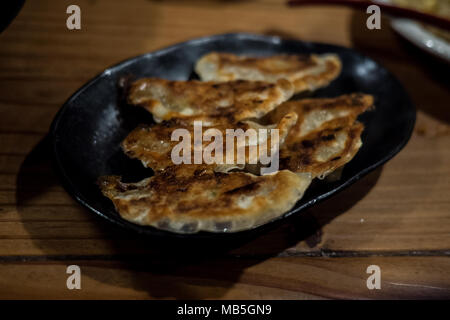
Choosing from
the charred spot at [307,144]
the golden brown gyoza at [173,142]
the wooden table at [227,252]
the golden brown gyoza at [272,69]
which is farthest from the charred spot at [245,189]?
the golden brown gyoza at [272,69]

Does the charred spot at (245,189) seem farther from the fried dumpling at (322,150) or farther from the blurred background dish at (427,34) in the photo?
the blurred background dish at (427,34)

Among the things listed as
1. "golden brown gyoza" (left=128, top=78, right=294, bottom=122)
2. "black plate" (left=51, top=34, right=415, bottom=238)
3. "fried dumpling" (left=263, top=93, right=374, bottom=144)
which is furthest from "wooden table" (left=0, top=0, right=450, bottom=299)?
"golden brown gyoza" (left=128, top=78, right=294, bottom=122)

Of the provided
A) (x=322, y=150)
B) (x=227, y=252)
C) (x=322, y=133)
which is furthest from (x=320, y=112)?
(x=227, y=252)

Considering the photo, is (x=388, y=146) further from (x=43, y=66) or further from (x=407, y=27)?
(x=43, y=66)

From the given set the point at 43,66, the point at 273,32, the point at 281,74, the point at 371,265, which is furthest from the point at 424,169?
the point at 43,66

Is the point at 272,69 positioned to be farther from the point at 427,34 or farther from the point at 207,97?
the point at 427,34

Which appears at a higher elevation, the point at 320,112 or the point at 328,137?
the point at 320,112
